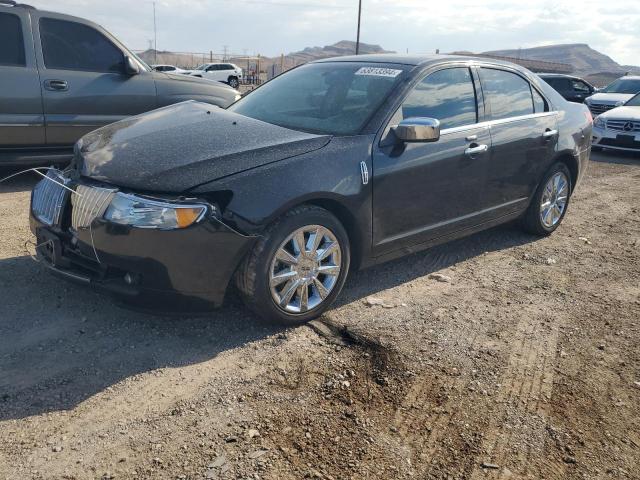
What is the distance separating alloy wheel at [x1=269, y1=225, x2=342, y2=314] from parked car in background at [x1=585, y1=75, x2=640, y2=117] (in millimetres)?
12858

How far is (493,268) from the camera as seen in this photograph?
4840 mm

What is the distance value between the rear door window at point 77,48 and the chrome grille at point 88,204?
3.78 metres

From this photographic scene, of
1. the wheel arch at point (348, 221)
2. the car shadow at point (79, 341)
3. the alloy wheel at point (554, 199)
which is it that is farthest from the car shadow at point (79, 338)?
Answer: the alloy wheel at point (554, 199)

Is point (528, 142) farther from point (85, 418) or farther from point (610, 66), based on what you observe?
point (610, 66)

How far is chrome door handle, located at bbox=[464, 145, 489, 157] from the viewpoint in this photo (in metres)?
4.37

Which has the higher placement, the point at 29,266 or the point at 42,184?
the point at 42,184

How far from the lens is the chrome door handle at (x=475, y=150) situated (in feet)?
14.3

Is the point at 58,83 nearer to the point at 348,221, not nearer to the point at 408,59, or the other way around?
the point at 408,59

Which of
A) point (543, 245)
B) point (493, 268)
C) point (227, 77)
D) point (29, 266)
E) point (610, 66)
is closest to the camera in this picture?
point (29, 266)

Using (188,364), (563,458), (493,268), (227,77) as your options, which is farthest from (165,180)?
(227,77)

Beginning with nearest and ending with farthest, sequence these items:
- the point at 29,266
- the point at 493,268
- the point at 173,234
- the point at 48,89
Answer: the point at 173,234 → the point at 29,266 → the point at 493,268 → the point at 48,89

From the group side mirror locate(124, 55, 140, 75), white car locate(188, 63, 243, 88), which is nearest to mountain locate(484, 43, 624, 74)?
white car locate(188, 63, 243, 88)

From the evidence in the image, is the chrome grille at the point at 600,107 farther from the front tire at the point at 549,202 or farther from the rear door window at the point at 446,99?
the rear door window at the point at 446,99

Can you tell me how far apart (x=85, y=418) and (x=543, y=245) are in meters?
4.34
